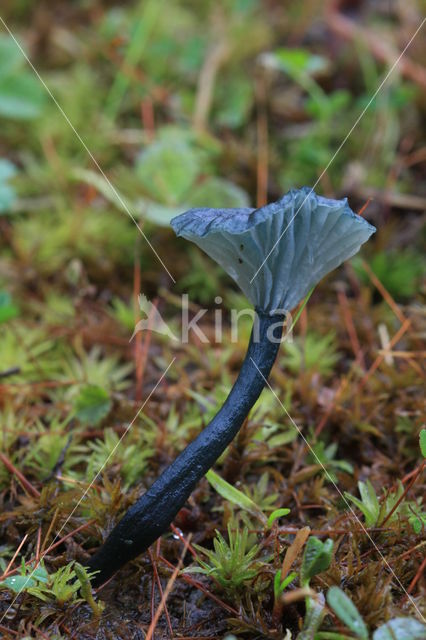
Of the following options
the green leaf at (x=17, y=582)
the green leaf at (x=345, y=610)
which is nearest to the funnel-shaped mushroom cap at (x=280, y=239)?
the green leaf at (x=345, y=610)

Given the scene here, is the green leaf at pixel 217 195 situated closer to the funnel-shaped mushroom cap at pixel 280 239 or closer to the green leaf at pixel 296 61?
the green leaf at pixel 296 61

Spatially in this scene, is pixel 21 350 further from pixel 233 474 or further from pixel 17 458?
Result: pixel 233 474

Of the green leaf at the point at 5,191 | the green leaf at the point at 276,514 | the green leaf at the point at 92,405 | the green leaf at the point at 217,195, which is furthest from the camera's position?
the green leaf at the point at 217,195

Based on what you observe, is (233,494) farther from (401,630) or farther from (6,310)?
(6,310)


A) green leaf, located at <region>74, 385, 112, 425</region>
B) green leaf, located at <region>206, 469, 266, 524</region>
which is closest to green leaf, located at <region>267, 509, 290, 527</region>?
green leaf, located at <region>206, 469, 266, 524</region>

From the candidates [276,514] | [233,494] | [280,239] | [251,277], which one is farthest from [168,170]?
[276,514]

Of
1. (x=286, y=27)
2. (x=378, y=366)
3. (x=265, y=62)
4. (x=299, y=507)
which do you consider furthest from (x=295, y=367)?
(x=286, y=27)
